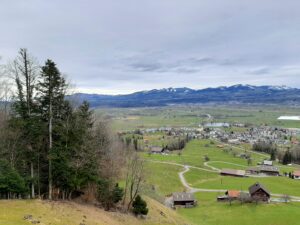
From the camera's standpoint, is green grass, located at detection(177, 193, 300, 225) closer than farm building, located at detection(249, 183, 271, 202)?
Yes

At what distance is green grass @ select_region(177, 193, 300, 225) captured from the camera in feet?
175

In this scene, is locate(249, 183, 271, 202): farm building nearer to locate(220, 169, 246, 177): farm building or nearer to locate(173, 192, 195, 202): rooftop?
locate(173, 192, 195, 202): rooftop

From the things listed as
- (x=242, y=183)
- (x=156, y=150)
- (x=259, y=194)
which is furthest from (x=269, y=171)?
(x=156, y=150)

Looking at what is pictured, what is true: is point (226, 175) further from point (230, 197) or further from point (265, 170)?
point (230, 197)

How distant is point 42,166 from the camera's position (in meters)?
32.6

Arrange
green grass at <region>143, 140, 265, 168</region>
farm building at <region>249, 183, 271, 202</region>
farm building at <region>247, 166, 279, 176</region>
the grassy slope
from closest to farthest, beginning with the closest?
the grassy slope → farm building at <region>249, 183, 271, 202</region> → farm building at <region>247, 166, 279, 176</region> → green grass at <region>143, 140, 265, 168</region>

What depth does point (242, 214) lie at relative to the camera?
58000 mm

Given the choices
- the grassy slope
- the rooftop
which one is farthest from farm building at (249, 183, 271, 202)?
the grassy slope

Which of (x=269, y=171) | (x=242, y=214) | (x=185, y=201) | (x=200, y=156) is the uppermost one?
(x=242, y=214)

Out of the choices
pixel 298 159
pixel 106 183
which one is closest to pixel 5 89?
pixel 106 183

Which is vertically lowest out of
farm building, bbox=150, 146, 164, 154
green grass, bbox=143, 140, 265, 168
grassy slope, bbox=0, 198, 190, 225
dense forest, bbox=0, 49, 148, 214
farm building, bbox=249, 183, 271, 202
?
green grass, bbox=143, 140, 265, 168

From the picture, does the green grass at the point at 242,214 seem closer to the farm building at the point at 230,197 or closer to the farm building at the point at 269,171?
the farm building at the point at 230,197

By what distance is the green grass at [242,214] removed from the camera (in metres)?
53.3

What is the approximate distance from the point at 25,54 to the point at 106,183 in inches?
700
